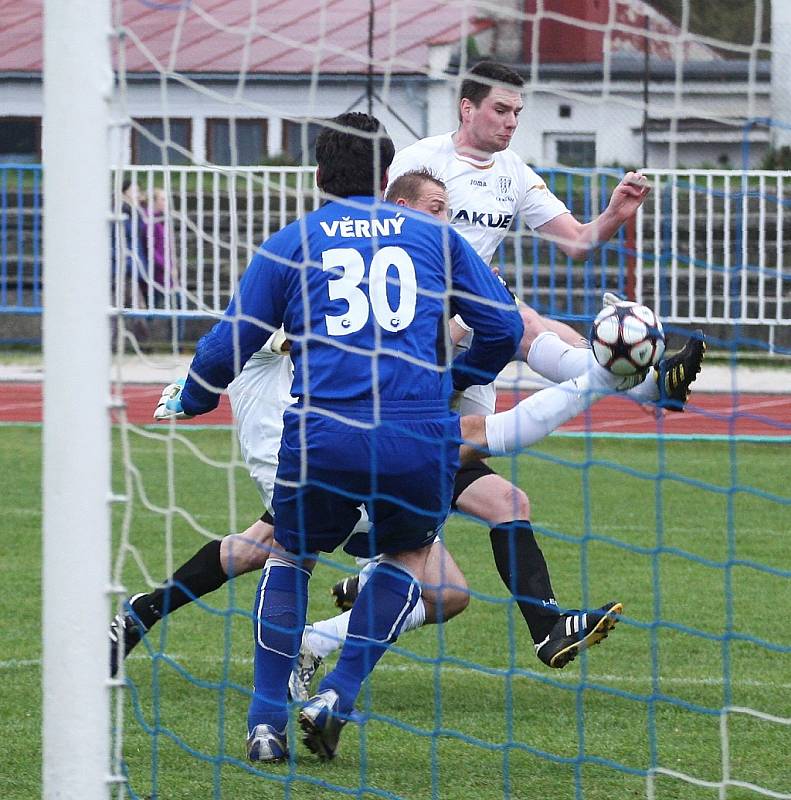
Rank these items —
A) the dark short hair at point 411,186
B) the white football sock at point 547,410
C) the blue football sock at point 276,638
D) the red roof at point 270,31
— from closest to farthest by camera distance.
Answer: the red roof at point 270,31, the blue football sock at point 276,638, the white football sock at point 547,410, the dark short hair at point 411,186

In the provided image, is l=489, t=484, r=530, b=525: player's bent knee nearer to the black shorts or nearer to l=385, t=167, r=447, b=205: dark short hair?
the black shorts

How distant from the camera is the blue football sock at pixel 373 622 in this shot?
405 cm

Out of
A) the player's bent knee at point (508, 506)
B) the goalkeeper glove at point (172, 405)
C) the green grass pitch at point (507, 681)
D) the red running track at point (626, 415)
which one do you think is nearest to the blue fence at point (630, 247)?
the red running track at point (626, 415)

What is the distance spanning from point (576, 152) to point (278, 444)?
460 inches

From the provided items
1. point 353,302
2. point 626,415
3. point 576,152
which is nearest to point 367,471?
point 353,302

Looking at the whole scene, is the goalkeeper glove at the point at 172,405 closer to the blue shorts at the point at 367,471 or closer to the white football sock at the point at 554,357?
the blue shorts at the point at 367,471

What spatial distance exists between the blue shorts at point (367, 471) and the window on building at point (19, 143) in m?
15.5

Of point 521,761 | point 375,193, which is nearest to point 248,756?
point 521,761

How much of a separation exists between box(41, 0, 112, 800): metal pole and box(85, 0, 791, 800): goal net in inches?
A: 5.8

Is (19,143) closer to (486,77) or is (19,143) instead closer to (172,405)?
(486,77)

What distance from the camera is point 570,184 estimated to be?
12750mm

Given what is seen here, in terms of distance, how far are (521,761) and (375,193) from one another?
156 cm

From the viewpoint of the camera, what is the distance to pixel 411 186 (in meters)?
4.52

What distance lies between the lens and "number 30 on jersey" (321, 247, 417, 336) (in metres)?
3.90
